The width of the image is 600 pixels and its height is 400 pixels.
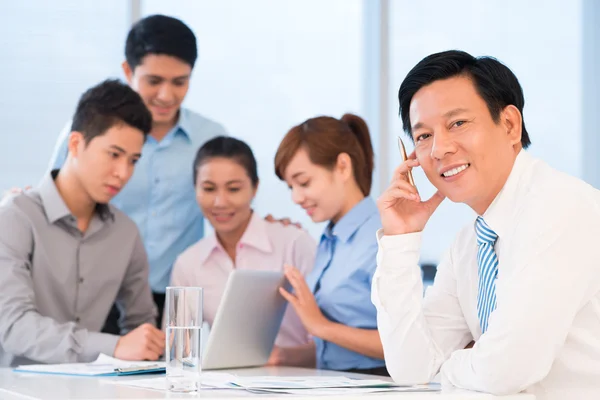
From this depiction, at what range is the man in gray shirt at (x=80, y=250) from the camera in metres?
2.42

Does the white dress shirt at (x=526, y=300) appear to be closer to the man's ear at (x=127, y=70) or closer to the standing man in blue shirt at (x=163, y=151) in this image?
the standing man in blue shirt at (x=163, y=151)

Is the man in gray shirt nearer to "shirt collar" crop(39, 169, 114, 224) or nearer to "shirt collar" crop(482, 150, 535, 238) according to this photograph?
"shirt collar" crop(39, 169, 114, 224)

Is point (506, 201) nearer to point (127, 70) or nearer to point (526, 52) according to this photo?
point (127, 70)

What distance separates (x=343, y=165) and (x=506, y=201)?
1.04 metres

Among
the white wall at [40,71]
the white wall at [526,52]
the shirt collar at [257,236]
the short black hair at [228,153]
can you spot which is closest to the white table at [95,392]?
the shirt collar at [257,236]

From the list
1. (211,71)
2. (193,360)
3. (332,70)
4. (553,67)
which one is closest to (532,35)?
(553,67)

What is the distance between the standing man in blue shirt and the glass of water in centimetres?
184

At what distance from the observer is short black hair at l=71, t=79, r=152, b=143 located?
110 inches

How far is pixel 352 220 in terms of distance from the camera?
2.64 meters

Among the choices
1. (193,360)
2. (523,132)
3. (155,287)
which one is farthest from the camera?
(155,287)

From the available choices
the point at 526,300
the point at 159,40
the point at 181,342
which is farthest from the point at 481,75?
the point at 159,40

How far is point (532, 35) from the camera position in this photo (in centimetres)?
461

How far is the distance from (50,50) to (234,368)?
203 cm

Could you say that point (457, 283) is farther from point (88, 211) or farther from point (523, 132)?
point (88, 211)
